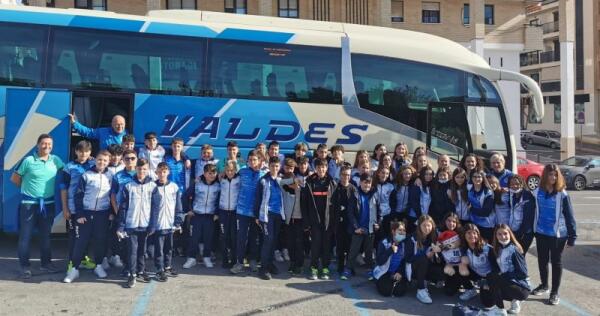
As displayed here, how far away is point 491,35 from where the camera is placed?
30.6m

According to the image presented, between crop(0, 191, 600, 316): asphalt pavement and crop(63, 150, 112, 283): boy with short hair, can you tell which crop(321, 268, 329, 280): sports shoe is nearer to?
crop(0, 191, 600, 316): asphalt pavement

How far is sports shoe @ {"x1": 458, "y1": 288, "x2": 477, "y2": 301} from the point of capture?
237 inches

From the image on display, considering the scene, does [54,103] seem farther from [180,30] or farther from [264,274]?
[264,274]

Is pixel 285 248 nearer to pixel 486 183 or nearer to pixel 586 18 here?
pixel 486 183

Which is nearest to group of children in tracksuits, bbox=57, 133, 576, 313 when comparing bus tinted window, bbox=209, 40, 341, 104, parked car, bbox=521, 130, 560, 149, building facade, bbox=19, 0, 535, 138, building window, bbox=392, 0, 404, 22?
bus tinted window, bbox=209, 40, 341, 104

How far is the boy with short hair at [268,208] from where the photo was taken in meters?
6.76

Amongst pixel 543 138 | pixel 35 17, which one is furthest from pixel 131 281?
pixel 543 138

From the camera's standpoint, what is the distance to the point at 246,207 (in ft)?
22.6

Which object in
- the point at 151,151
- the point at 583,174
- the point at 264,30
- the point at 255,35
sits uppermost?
the point at 264,30

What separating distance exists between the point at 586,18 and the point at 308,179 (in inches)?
1978

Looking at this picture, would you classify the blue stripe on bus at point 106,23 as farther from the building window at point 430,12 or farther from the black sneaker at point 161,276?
the building window at point 430,12

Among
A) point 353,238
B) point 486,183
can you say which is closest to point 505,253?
point 486,183

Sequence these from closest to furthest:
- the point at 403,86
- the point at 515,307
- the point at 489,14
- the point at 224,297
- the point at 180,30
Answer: the point at 515,307
the point at 224,297
the point at 180,30
the point at 403,86
the point at 489,14

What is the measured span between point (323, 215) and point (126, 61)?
156 inches
